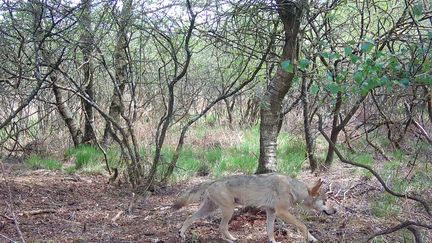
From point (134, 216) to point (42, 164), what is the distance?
13.8 ft

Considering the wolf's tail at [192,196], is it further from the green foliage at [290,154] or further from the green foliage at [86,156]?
the green foliage at [86,156]

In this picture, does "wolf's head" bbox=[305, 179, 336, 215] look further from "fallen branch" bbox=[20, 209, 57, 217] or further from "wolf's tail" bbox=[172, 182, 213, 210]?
"fallen branch" bbox=[20, 209, 57, 217]

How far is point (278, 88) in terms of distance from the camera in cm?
684

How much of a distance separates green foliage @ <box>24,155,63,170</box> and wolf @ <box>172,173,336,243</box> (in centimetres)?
486

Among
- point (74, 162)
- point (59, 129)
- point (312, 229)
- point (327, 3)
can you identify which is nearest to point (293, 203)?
point (312, 229)

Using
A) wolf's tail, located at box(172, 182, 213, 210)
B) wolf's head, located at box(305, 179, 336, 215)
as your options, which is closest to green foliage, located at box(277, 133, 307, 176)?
wolf's head, located at box(305, 179, 336, 215)

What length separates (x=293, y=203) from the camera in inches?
262

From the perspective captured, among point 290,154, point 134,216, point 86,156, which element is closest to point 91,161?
point 86,156

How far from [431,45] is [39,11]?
4718 mm

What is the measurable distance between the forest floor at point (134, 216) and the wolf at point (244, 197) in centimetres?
24

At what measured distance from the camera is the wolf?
6242 mm

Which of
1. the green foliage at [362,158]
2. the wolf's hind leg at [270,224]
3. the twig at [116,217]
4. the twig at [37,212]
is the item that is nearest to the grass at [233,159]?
the green foliage at [362,158]

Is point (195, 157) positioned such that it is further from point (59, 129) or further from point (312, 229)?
point (312, 229)

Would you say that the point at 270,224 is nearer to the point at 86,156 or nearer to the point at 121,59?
the point at 121,59
